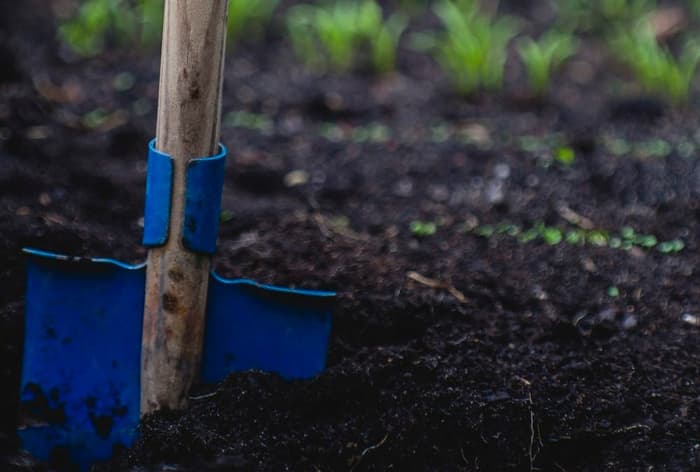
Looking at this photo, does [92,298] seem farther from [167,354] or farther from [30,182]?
[30,182]

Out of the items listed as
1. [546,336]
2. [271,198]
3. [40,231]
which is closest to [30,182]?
[40,231]

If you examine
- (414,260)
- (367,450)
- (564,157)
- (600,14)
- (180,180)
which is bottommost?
(367,450)

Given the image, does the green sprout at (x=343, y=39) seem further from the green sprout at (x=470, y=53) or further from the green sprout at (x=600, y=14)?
Result: the green sprout at (x=600, y=14)

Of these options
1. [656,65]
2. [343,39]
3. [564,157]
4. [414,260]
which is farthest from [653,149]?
[343,39]

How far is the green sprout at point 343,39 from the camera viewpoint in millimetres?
4215

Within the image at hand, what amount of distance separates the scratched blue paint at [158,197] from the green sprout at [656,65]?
2673mm

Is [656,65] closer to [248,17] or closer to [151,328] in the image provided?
[248,17]

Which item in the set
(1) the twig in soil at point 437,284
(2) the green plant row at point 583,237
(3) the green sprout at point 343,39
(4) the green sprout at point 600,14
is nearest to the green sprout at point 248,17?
(3) the green sprout at point 343,39

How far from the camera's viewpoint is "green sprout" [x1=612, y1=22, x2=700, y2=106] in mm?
3789

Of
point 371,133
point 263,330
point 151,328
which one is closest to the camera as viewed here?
point 151,328

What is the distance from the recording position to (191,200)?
5.74ft

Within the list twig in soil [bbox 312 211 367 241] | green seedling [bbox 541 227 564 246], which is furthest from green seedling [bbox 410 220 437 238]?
green seedling [bbox 541 227 564 246]

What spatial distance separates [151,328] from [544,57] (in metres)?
2.57

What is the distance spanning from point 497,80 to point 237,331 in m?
2.38
